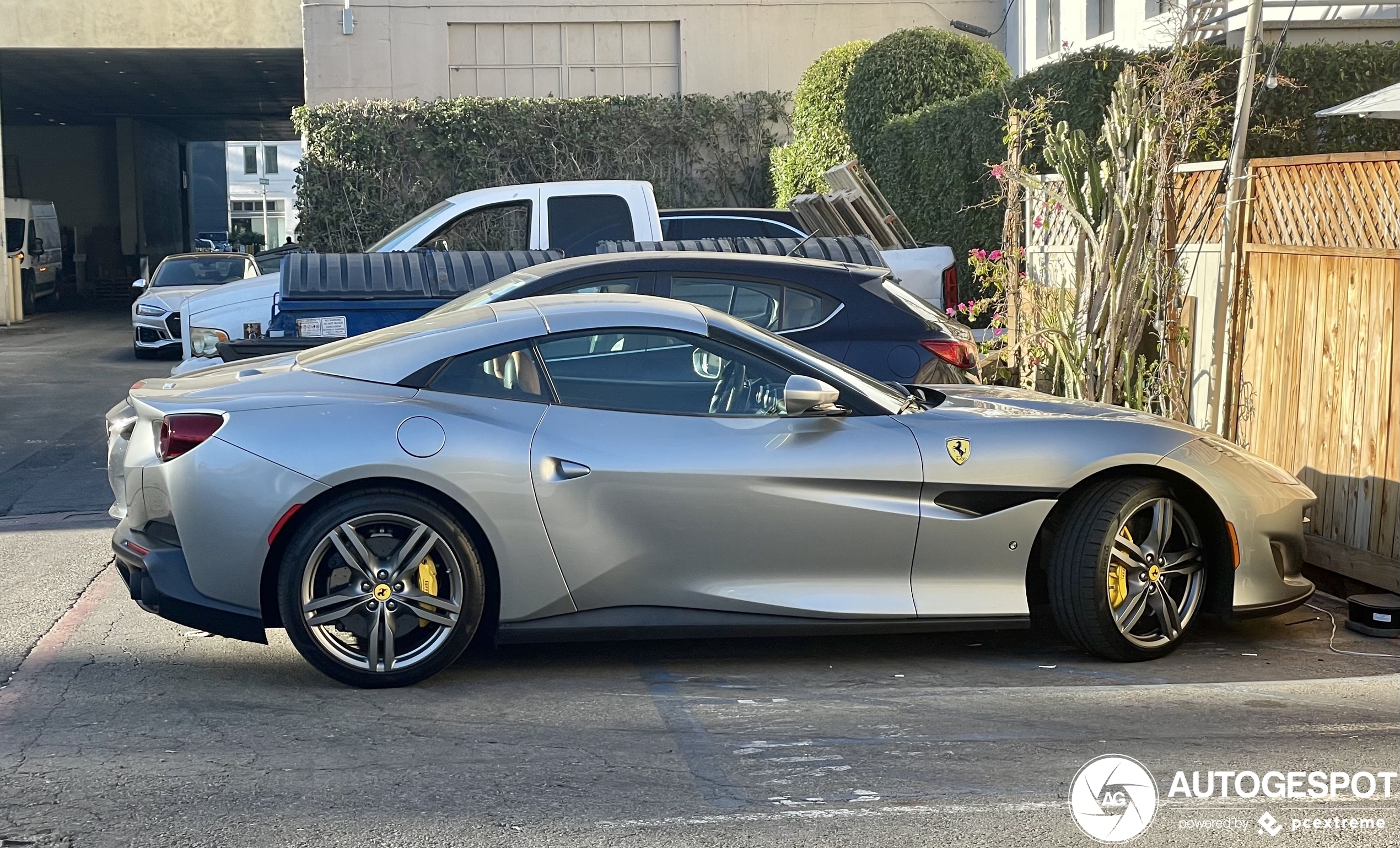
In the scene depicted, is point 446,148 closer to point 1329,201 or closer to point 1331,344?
point 1329,201

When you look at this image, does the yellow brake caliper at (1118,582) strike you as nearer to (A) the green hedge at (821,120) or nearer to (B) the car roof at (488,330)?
(B) the car roof at (488,330)

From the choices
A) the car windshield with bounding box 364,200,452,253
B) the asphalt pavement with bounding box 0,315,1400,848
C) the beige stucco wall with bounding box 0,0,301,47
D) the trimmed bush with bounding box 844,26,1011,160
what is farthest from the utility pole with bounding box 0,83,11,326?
the asphalt pavement with bounding box 0,315,1400,848

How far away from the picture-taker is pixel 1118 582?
5461 millimetres

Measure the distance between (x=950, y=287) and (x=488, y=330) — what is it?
700 cm

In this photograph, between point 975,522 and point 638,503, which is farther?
point 975,522

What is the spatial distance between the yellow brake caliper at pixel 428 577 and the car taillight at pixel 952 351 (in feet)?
11.2

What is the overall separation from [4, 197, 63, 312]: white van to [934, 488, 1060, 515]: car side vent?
23.9m

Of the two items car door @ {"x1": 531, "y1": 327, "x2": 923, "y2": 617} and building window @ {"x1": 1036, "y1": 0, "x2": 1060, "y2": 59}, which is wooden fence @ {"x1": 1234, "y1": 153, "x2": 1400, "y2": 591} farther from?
building window @ {"x1": 1036, "y1": 0, "x2": 1060, "y2": 59}

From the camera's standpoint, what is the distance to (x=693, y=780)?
167 inches

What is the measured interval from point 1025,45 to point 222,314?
12.6m

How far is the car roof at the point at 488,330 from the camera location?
17.6 ft

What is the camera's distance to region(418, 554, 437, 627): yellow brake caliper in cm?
506

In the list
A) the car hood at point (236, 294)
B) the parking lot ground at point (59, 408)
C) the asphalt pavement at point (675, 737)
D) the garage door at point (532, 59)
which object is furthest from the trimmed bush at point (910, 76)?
the asphalt pavement at point (675, 737)

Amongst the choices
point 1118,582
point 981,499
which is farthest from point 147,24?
point 1118,582
